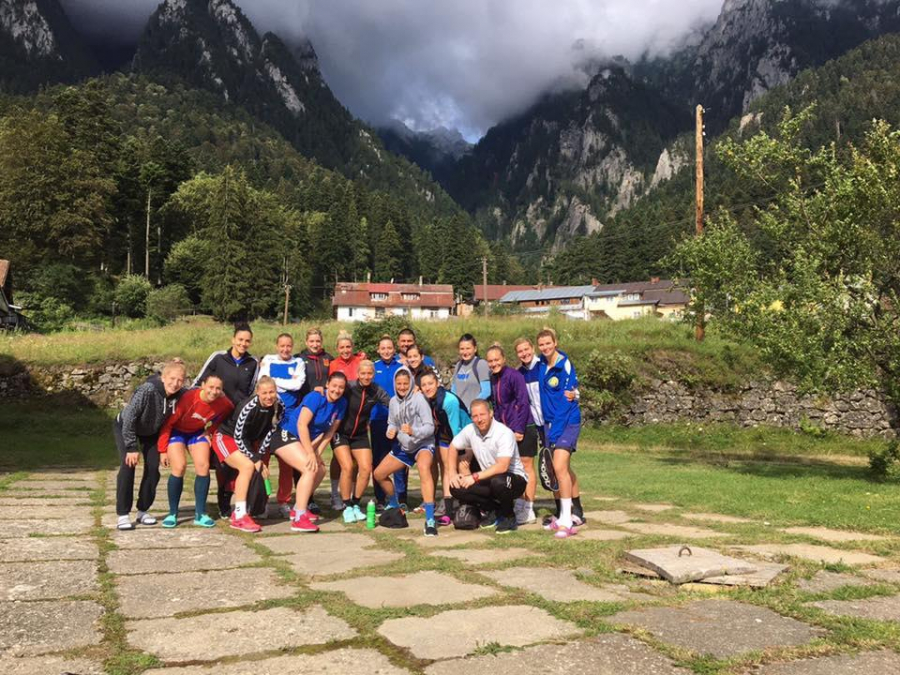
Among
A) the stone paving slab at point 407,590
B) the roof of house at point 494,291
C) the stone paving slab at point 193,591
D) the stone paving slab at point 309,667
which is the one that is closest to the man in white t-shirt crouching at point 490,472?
A: the stone paving slab at point 407,590

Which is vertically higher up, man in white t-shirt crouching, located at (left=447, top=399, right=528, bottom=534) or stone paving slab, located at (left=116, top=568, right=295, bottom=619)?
man in white t-shirt crouching, located at (left=447, top=399, right=528, bottom=534)

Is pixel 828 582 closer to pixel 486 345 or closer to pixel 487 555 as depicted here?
pixel 487 555

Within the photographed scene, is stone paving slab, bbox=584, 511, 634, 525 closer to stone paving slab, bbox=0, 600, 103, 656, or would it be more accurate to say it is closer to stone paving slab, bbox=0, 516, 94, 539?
stone paving slab, bbox=0, 600, 103, 656

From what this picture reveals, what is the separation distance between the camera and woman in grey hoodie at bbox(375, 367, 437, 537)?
24.1 ft

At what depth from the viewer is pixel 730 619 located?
3.85 meters

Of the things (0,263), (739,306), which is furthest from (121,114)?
(739,306)

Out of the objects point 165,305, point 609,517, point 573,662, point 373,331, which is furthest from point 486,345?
point 165,305

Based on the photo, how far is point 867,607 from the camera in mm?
4090

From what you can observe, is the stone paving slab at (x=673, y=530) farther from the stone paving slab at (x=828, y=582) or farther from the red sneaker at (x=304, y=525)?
the red sneaker at (x=304, y=525)

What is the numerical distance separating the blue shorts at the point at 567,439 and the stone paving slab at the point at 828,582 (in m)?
2.67

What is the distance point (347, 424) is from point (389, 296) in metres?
75.2

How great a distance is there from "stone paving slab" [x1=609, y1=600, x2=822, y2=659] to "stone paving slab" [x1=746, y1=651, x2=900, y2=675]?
0.20 metres

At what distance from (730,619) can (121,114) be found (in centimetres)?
15760

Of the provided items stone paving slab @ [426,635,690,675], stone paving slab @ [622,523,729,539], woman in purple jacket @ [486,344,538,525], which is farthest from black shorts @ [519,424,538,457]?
stone paving slab @ [426,635,690,675]
